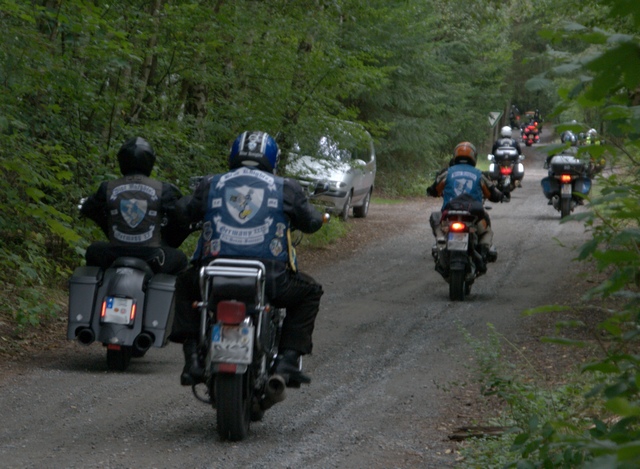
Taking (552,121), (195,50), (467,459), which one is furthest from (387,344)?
(552,121)

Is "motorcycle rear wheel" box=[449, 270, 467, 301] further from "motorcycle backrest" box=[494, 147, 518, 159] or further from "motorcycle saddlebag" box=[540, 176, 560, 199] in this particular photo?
"motorcycle backrest" box=[494, 147, 518, 159]

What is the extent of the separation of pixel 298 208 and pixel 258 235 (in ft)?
1.09

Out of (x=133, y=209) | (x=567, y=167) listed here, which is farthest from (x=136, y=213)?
(x=567, y=167)

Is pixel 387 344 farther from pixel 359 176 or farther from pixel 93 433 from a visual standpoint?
pixel 359 176

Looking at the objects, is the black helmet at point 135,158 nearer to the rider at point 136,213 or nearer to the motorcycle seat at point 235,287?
the rider at point 136,213

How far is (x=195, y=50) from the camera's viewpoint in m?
13.4

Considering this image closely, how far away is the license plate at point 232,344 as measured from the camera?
555 centimetres

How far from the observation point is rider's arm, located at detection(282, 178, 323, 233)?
238 inches

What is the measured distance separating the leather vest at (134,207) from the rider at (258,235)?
1844 mm

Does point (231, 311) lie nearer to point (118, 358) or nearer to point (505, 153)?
point (118, 358)

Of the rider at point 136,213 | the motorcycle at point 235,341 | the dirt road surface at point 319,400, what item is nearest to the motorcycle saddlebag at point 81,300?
the rider at point 136,213

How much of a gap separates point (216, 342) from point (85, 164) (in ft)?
21.7

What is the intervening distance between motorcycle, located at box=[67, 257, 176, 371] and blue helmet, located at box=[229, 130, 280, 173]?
206 centimetres

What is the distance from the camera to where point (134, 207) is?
799 cm
